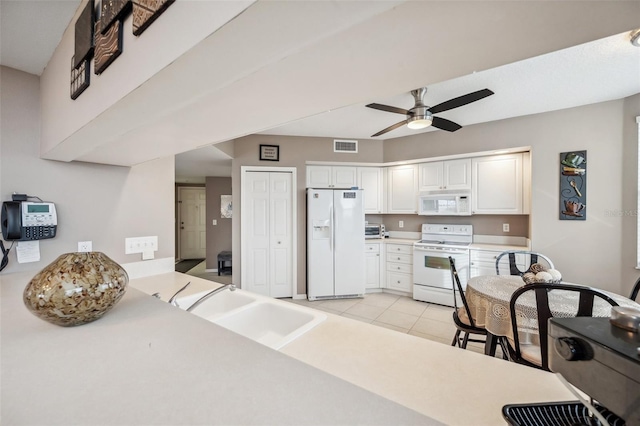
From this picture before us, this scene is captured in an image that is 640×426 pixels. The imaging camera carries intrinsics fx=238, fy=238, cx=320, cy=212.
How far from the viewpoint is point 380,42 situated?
1.74ft

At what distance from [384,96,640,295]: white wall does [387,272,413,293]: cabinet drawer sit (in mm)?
1678

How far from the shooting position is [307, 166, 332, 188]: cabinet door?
4.01m

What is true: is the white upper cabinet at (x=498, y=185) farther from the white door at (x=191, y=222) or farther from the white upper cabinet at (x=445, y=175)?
the white door at (x=191, y=222)

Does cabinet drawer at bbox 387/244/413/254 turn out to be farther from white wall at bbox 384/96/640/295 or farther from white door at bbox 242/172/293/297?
white door at bbox 242/172/293/297

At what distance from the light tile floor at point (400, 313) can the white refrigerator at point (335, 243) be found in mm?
231

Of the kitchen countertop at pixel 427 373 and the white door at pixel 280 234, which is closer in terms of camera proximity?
the kitchen countertop at pixel 427 373

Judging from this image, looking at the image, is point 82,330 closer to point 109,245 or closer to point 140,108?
point 140,108

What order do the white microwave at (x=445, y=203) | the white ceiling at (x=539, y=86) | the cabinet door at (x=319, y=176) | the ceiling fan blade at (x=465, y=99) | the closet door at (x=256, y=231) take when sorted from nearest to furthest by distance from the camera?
the white ceiling at (x=539, y=86), the ceiling fan blade at (x=465, y=99), the white microwave at (x=445, y=203), the closet door at (x=256, y=231), the cabinet door at (x=319, y=176)

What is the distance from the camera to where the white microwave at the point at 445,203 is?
139 inches

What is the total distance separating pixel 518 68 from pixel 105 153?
318cm

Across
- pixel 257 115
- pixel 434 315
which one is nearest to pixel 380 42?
pixel 257 115

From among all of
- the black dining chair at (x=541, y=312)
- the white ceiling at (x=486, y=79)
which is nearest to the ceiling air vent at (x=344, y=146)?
the white ceiling at (x=486, y=79)

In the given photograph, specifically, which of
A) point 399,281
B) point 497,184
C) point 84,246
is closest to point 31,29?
point 84,246

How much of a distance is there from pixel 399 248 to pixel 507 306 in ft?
8.05
